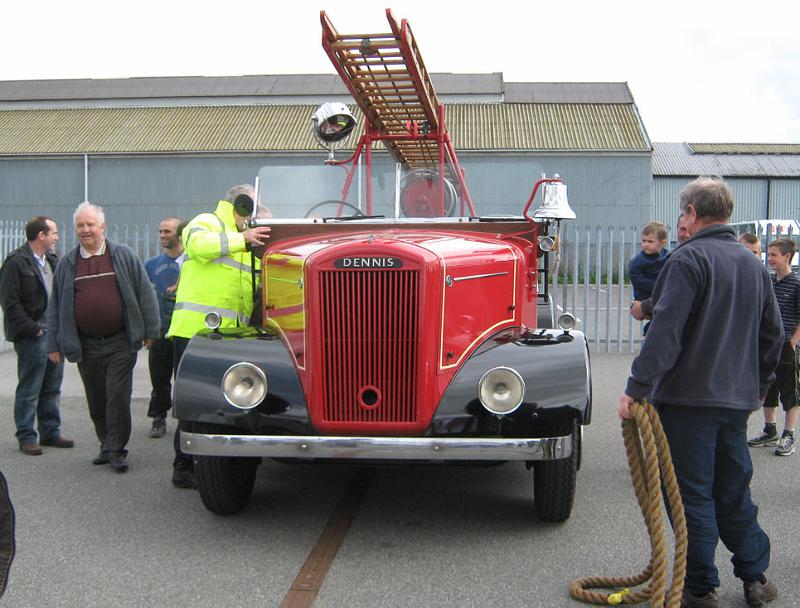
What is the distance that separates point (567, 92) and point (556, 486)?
112 feet

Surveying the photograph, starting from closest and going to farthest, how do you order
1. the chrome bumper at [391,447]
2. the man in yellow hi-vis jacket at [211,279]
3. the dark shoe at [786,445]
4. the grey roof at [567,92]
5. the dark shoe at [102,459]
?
the chrome bumper at [391,447] < the man in yellow hi-vis jacket at [211,279] < the dark shoe at [102,459] < the dark shoe at [786,445] < the grey roof at [567,92]

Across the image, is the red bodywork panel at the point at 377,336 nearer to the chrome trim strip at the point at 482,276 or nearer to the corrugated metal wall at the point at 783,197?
the chrome trim strip at the point at 482,276

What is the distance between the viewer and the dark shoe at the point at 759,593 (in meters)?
3.60

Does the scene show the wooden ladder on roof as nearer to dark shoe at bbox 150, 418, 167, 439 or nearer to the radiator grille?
the radiator grille

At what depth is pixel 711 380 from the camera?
11.4ft

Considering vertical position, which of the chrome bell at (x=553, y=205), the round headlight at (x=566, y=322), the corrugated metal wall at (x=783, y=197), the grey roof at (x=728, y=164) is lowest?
the round headlight at (x=566, y=322)

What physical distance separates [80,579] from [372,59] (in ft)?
11.7

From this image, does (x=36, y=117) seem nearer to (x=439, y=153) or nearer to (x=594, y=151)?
(x=594, y=151)

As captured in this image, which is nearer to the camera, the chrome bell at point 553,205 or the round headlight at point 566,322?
the round headlight at point 566,322

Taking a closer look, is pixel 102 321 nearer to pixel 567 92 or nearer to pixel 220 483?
pixel 220 483

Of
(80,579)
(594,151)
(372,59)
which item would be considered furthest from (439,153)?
(594,151)

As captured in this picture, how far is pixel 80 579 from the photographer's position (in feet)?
13.0

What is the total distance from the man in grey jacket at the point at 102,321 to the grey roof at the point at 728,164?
35261 millimetres

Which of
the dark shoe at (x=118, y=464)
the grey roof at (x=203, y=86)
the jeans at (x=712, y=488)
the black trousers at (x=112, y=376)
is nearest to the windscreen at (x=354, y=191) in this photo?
the black trousers at (x=112, y=376)
